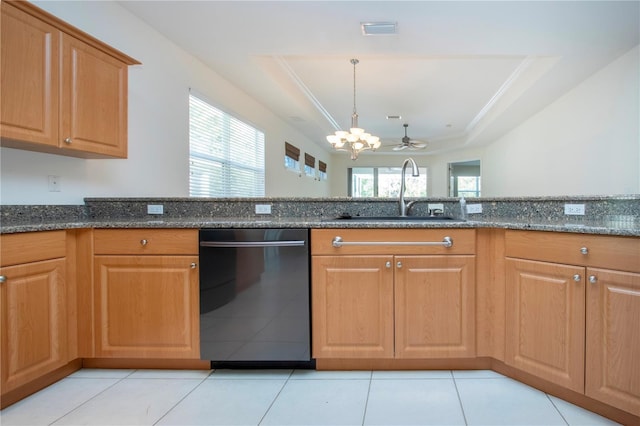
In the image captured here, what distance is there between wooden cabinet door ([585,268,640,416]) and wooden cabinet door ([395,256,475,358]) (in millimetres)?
518

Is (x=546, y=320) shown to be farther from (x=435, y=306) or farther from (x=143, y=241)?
(x=143, y=241)

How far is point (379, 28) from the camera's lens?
2754 millimetres

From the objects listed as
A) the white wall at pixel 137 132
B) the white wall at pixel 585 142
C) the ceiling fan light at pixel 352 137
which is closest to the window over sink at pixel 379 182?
the white wall at pixel 585 142

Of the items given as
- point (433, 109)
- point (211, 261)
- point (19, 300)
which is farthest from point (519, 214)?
point (433, 109)

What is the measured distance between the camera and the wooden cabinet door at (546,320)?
1554 millimetres

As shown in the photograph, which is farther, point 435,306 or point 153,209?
point 153,209

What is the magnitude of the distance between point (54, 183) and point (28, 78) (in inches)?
26.5

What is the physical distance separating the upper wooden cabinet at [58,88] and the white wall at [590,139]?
433 centimetres

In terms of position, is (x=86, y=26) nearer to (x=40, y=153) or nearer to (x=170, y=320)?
(x=40, y=153)

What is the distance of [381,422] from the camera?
1504 millimetres

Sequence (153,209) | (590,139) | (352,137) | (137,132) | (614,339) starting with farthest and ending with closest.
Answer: (352,137), (590,139), (137,132), (153,209), (614,339)

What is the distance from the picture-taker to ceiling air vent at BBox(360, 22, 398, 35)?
8.86 ft

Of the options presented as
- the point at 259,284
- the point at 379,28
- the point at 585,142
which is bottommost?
the point at 259,284

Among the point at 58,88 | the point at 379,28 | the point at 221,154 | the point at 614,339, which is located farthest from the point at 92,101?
the point at 614,339
